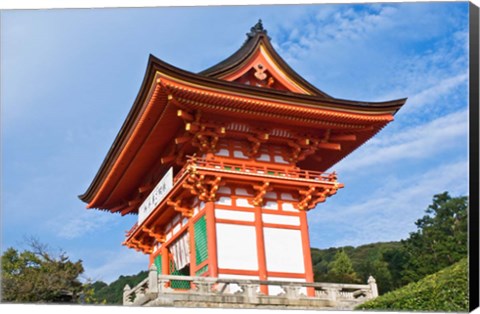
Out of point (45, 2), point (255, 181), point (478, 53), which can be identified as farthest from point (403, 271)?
point (45, 2)

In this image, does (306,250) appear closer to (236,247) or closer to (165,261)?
(236,247)

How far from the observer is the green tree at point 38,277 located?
18.3 meters

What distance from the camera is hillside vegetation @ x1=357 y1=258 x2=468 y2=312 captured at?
10.8 meters

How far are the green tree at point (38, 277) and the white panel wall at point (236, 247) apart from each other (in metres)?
6.25

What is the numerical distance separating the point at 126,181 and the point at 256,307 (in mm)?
7371

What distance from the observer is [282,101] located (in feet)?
48.4

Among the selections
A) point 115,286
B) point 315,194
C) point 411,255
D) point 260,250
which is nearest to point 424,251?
point 411,255

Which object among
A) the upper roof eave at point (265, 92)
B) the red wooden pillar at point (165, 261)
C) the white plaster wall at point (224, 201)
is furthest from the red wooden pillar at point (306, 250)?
the red wooden pillar at point (165, 261)

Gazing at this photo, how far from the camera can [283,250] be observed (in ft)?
49.8

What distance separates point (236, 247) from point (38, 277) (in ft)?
25.8

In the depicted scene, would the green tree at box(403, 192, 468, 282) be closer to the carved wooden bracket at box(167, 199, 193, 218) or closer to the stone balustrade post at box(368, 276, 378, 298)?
the stone balustrade post at box(368, 276, 378, 298)

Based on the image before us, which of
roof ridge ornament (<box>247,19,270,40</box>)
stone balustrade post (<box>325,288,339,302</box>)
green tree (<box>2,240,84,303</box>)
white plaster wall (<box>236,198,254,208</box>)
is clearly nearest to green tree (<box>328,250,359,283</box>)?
green tree (<box>2,240,84,303</box>)

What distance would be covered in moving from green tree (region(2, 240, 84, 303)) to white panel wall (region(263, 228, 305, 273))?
6869 millimetres

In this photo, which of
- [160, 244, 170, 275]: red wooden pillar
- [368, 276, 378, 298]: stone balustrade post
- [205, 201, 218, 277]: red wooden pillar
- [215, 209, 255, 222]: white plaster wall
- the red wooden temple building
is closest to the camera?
[368, 276, 378, 298]: stone balustrade post
